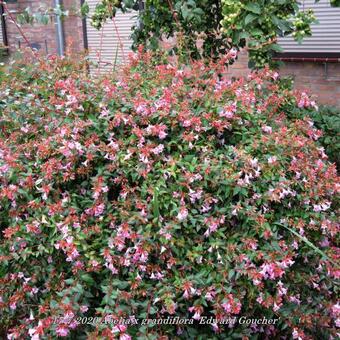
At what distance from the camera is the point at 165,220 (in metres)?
2.14

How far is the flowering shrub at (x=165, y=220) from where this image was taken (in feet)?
6.77

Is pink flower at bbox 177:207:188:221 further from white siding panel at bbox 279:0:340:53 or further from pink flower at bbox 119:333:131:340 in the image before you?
white siding panel at bbox 279:0:340:53

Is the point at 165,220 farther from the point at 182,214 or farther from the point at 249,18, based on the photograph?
the point at 249,18

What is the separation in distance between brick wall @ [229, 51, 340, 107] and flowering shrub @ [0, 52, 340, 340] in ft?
8.43

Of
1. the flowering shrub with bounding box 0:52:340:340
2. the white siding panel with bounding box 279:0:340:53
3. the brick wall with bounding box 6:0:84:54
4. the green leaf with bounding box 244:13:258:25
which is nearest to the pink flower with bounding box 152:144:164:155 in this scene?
the flowering shrub with bounding box 0:52:340:340

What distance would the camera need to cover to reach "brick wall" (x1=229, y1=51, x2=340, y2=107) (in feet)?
16.0

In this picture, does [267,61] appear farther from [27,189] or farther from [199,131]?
[27,189]

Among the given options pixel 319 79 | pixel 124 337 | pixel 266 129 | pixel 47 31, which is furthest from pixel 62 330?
pixel 47 31

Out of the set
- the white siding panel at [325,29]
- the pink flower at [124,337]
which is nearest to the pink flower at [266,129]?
the pink flower at [124,337]

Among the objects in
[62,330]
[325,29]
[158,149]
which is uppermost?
[325,29]

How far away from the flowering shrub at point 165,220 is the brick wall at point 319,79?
8.43 feet

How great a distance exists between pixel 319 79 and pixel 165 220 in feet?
11.0

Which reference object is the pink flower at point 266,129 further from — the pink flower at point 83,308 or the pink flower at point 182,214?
the pink flower at point 83,308

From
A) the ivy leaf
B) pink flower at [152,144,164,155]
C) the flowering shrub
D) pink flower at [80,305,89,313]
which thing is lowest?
pink flower at [80,305,89,313]
